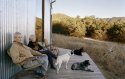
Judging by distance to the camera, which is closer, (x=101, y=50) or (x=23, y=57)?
(x=23, y=57)

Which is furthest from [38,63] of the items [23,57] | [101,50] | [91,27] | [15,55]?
[91,27]

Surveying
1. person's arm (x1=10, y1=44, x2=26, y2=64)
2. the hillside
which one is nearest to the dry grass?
the hillside

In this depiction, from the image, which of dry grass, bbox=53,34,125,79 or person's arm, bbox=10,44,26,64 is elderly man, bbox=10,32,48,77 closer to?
person's arm, bbox=10,44,26,64

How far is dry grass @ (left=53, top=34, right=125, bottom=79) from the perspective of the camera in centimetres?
1772

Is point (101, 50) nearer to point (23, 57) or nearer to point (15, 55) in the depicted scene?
point (23, 57)

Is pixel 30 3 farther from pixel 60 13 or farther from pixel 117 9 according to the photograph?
pixel 117 9

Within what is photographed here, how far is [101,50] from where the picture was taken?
2017cm

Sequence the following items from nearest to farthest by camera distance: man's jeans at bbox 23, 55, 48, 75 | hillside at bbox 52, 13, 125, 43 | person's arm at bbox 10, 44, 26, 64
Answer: person's arm at bbox 10, 44, 26, 64 < man's jeans at bbox 23, 55, 48, 75 < hillside at bbox 52, 13, 125, 43

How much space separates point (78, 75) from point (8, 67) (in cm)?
152

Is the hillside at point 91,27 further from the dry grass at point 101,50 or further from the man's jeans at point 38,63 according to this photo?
the man's jeans at point 38,63

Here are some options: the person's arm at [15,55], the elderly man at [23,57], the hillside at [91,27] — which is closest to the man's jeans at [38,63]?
the elderly man at [23,57]

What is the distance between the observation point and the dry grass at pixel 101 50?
698 inches

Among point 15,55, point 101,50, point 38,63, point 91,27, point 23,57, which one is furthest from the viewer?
point 91,27

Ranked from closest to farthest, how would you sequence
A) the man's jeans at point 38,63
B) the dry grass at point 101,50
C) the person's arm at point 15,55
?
1. the person's arm at point 15,55
2. the man's jeans at point 38,63
3. the dry grass at point 101,50
